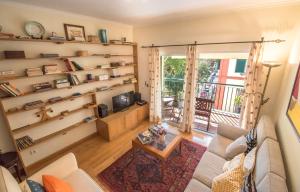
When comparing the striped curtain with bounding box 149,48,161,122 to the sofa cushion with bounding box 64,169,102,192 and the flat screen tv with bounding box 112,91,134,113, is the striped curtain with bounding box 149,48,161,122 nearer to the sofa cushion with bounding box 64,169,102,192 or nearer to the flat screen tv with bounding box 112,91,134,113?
the flat screen tv with bounding box 112,91,134,113

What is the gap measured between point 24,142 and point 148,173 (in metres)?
2.02

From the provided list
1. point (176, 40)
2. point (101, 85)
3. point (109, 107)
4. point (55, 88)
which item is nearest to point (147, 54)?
point (176, 40)

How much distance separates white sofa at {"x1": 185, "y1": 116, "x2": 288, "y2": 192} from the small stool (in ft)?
7.70

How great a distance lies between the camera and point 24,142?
7.52ft

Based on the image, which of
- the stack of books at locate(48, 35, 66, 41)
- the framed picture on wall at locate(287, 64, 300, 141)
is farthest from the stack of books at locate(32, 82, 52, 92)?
the framed picture on wall at locate(287, 64, 300, 141)

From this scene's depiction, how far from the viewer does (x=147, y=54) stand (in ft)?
13.0

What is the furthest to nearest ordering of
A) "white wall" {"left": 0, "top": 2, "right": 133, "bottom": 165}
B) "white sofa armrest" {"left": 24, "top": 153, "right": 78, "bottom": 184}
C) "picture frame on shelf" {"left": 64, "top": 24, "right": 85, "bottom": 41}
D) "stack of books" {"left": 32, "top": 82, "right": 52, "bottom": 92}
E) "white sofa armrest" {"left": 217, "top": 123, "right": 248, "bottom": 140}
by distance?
"picture frame on shelf" {"left": 64, "top": 24, "right": 85, "bottom": 41} → "white sofa armrest" {"left": 217, "top": 123, "right": 248, "bottom": 140} → "stack of books" {"left": 32, "top": 82, "right": 52, "bottom": 92} → "white wall" {"left": 0, "top": 2, "right": 133, "bottom": 165} → "white sofa armrest" {"left": 24, "top": 153, "right": 78, "bottom": 184}

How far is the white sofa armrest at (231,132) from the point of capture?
2.45 metres

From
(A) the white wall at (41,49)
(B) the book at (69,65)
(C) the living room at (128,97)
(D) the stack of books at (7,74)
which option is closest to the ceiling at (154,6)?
(C) the living room at (128,97)

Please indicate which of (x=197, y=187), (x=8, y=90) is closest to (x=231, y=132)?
(x=197, y=187)

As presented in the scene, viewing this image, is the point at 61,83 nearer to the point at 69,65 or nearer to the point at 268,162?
the point at 69,65

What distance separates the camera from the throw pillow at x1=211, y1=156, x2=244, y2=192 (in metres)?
1.33

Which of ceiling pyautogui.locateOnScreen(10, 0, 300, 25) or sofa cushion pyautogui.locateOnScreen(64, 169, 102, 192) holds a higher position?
ceiling pyautogui.locateOnScreen(10, 0, 300, 25)

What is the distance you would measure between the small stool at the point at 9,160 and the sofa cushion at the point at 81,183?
3.01 feet
